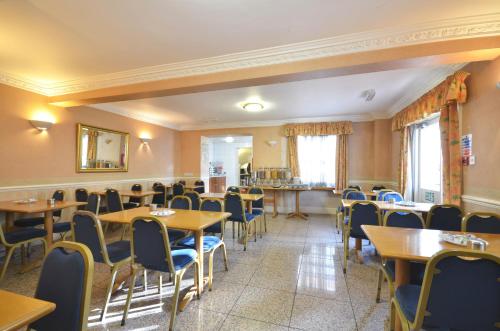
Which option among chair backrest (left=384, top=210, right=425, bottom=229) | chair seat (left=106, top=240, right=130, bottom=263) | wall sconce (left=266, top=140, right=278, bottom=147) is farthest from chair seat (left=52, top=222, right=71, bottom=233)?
wall sconce (left=266, top=140, right=278, bottom=147)

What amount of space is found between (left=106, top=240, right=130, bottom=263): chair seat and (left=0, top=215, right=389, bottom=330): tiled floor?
1.49 ft

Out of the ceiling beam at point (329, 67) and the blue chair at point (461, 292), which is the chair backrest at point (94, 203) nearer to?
the ceiling beam at point (329, 67)

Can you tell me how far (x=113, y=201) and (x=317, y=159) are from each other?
4.84m

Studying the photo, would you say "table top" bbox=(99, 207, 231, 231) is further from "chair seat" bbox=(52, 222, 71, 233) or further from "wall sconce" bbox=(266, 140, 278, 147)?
"wall sconce" bbox=(266, 140, 278, 147)

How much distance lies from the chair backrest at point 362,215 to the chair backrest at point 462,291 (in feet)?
5.29

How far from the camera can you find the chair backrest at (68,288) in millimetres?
954

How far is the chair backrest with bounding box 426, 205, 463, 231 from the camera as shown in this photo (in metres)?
2.26

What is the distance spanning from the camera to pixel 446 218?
90.5 inches

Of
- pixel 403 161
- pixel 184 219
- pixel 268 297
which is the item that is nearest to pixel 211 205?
pixel 184 219

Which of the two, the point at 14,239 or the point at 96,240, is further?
the point at 14,239

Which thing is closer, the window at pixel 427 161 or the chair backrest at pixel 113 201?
the window at pixel 427 161

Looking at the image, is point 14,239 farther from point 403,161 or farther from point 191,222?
point 403,161

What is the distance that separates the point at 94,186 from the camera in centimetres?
451

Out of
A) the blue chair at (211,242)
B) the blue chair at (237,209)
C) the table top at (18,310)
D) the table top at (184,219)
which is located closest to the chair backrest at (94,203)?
the table top at (184,219)
